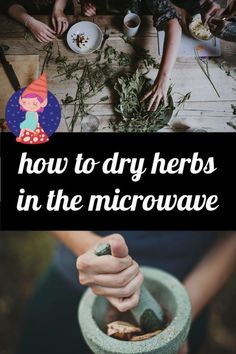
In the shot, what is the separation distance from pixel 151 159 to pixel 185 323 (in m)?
0.38

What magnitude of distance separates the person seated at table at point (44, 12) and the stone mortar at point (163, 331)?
0.60 m

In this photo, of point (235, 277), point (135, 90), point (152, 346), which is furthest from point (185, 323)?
point (135, 90)

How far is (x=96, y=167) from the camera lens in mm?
1030

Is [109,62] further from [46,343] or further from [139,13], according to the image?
[46,343]

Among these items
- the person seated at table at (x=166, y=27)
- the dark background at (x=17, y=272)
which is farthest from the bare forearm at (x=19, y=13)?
the dark background at (x=17, y=272)

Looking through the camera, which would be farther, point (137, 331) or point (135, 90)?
point (135, 90)

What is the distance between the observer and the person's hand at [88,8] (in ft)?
3.46

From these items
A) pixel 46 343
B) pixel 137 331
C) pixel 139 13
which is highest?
pixel 139 13

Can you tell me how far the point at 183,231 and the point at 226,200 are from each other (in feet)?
0.41

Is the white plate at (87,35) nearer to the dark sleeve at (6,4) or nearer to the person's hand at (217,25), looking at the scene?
the dark sleeve at (6,4)

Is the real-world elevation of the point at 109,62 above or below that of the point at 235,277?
above

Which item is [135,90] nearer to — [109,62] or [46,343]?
[109,62]

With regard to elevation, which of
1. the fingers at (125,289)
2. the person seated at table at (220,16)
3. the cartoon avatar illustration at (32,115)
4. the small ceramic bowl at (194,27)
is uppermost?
the person seated at table at (220,16)

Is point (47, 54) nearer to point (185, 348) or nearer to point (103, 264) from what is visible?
point (103, 264)
